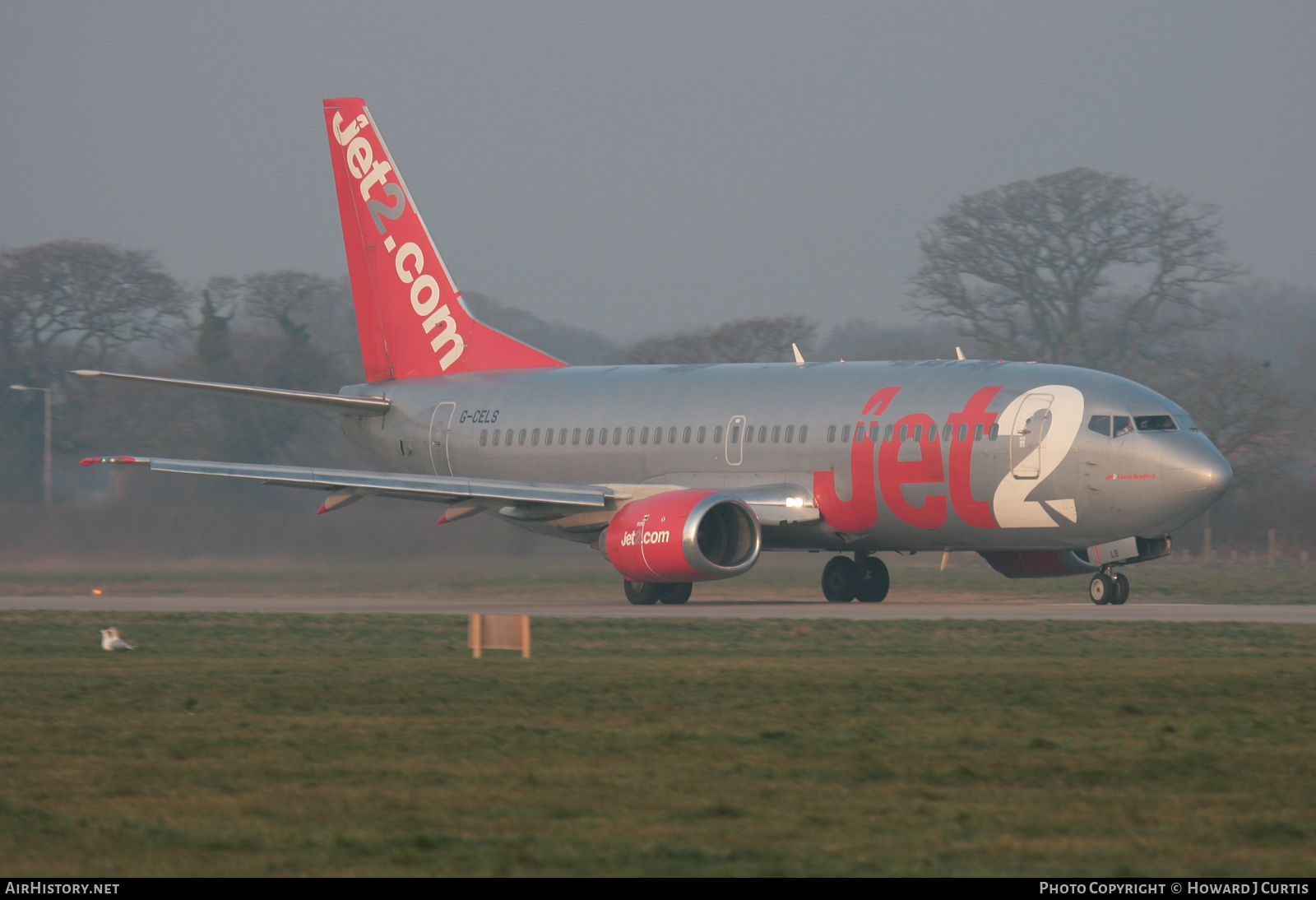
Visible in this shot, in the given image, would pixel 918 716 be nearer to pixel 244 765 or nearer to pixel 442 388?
pixel 244 765

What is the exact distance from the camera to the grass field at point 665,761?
340 inches

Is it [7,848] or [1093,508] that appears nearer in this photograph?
[7,848]

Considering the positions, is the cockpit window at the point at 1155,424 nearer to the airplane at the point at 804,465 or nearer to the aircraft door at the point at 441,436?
the airplane at the point at 804,465

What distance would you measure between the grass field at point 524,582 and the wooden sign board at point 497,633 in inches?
524

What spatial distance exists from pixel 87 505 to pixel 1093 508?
22464mm

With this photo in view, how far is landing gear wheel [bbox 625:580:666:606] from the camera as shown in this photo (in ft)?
100

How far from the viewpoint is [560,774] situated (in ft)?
36.1

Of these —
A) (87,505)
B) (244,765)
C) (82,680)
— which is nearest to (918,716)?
(244,765)

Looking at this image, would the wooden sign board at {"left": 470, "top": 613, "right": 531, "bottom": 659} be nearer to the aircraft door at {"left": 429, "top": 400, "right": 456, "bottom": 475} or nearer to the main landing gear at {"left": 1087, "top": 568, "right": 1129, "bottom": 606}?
A: the main landing gear at {"left": 1087, "top": 568, "right": 1129, "bottom": 606}

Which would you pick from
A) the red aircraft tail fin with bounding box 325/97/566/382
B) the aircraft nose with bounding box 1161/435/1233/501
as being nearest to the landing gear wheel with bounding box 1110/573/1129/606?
the aircraft nose with bounding box 1161/435/1233/501

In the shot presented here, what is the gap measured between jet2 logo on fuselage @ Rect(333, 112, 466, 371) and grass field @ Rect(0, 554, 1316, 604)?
4.70m
